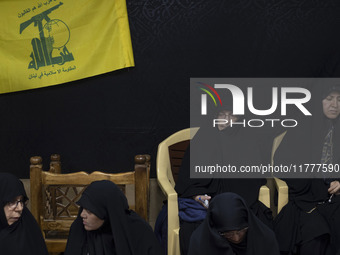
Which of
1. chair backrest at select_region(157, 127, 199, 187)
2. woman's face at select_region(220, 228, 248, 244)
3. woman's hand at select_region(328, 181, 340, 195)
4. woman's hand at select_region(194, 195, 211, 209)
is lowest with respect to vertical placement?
woman's hand at select_region(194, 195, 211, 209)

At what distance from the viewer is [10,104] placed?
4188 millimetres

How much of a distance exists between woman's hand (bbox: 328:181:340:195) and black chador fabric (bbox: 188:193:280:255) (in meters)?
1.03

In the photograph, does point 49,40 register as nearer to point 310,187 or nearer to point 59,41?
point 59,41

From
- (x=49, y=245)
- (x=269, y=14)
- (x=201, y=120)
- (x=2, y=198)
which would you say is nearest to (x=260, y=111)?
(x=201, y=120)

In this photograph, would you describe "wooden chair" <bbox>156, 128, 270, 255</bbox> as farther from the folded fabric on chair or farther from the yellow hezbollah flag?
the yellow hezbollah flag

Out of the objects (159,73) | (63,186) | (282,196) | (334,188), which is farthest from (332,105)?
(63,186)

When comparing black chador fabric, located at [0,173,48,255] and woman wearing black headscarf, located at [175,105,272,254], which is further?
woman wearing black headscarf, located at [175,105,272,254]

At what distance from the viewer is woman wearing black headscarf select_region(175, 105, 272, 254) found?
11.4ft

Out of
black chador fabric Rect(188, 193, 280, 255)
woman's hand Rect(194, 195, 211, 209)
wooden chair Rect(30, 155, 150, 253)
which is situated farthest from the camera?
woman's hand Rect(194, 195, 211, 209)

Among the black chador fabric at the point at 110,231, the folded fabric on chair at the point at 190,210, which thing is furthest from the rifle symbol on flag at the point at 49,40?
the black chador fabric at the point at 110,231

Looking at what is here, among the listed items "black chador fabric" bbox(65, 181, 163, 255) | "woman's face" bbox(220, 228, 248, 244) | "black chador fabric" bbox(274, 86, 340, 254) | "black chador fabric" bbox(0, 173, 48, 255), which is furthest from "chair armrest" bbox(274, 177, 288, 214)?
"black chador fabric" bbox(0, 173, 48, 255)

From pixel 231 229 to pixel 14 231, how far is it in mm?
1198

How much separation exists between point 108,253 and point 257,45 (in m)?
2.18

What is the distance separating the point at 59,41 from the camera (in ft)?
13.1
